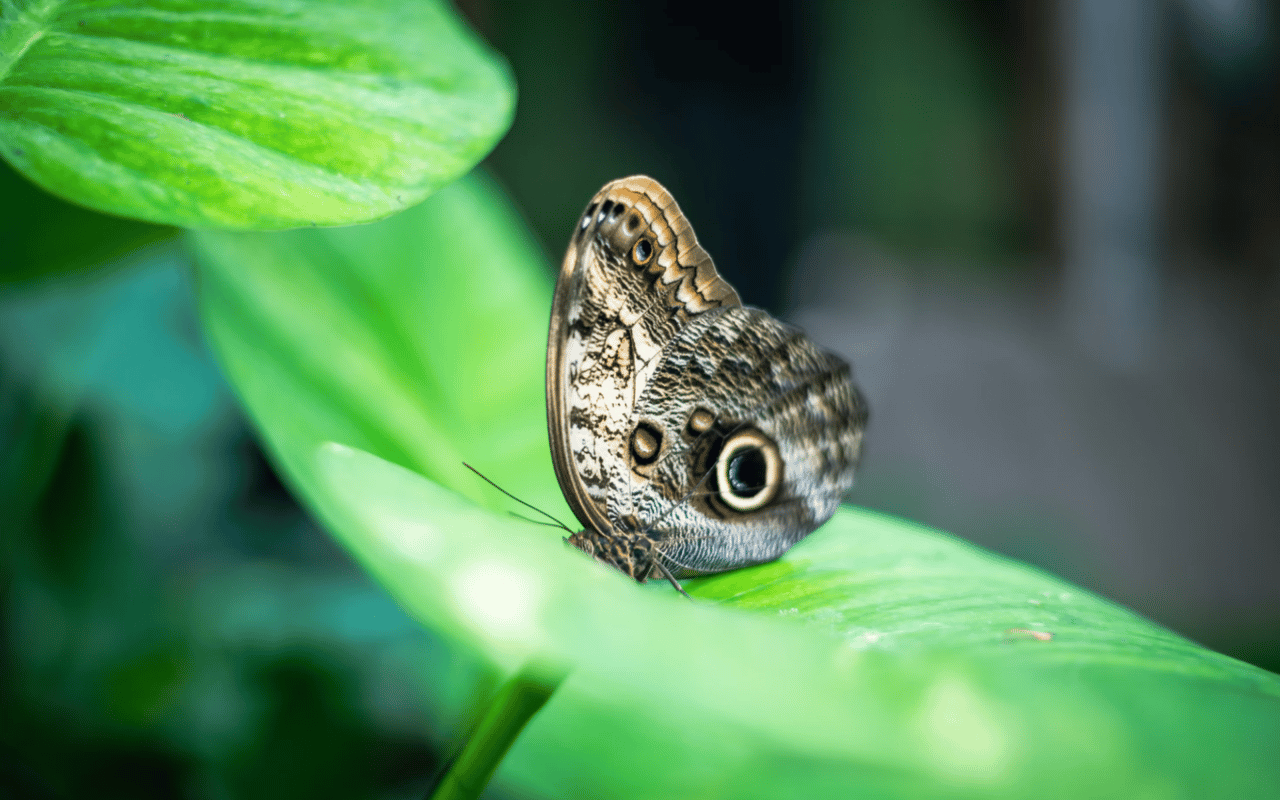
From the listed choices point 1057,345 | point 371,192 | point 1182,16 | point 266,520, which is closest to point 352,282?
point 371,192

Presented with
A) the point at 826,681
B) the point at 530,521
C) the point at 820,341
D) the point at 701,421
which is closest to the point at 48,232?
the point at 530,521

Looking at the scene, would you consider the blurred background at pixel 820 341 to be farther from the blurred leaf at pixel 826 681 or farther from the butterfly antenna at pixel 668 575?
the blurred leaf at pixel 826 681

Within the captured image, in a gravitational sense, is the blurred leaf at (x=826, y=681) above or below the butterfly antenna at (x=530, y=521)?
above

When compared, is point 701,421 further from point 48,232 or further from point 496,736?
point 48,232

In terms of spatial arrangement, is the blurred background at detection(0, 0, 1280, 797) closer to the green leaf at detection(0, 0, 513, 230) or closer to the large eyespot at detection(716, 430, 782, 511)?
the green leaf at detection(0, 0, 513, 230)

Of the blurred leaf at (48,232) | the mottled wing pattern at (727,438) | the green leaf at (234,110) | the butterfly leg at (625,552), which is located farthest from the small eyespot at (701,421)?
the blurred leaf at (48,232)

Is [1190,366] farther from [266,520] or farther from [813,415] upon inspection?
[266,520]

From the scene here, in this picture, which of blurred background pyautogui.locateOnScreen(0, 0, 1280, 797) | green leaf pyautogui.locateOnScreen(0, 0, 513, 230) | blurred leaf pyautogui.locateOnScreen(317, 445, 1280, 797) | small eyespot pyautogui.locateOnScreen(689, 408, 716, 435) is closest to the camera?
blurred leaf pyautogui.locateOnScreen(317, 445, 1280, 797)

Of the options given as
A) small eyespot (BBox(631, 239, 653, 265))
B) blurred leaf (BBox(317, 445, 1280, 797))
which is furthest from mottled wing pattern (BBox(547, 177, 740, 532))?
blurred leaf (BBox(317, 445, 1280, 797))

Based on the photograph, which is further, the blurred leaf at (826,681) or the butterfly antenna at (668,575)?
the butterfly antenna at (668,575)
